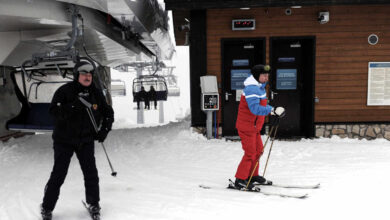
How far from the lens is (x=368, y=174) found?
157 inches

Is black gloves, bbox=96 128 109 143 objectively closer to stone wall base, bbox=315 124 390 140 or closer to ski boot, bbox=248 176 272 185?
ski boot, bbox=248 176 272 185

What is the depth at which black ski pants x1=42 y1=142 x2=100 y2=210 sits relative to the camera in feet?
8.98

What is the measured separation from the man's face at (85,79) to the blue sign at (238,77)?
457 centimetres

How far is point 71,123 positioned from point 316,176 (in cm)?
340

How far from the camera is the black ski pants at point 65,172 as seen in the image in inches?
108

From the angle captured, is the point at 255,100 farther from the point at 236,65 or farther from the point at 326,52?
the point at 326,52

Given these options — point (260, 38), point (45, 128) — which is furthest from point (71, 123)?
point (260, 38)

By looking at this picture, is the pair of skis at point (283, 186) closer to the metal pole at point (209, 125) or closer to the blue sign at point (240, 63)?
the metal pole at point (209, 125)

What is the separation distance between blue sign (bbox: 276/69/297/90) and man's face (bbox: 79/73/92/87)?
17.0 feet

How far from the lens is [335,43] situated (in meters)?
6.70

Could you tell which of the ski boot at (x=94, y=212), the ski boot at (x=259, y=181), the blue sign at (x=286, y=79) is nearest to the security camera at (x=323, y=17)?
the blue sign at (x=286, y=79)

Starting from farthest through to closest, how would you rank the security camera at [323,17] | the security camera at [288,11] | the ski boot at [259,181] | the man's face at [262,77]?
the security camera at [288,11], the security camera at [323,17], the ski boot at [259,181], the man's face at [262,77]

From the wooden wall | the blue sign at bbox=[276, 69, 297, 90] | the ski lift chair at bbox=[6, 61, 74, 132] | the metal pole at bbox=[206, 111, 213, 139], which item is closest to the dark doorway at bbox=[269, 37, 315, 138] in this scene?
the blue sign at bbox=[276, 69, 297, 90]

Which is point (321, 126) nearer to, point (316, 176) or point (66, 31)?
point (316, 176)
